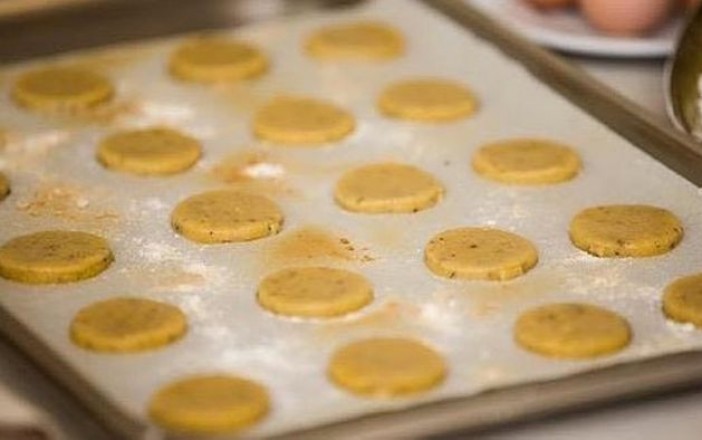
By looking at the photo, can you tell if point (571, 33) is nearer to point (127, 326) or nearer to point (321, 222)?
point (321, 222)

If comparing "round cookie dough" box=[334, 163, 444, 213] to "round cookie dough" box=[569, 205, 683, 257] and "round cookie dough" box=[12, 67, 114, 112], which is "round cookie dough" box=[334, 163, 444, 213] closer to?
"round cookie dough" box=[569, 205, 683, 257]

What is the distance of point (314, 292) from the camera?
134cm

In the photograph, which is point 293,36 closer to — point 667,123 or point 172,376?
point 667,123

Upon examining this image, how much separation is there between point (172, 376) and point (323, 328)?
0.12 metres

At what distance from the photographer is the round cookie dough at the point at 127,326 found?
127 cm

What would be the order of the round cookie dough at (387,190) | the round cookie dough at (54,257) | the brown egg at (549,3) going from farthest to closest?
1. the brown egg at (549,3)
2. the round cookie dough at (387,190)
3. the round cookie dough at (54,257)

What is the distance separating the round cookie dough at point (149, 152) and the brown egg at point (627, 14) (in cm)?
44

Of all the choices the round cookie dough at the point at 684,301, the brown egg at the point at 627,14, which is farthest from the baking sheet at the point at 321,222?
the brown egg at the point at 627,14

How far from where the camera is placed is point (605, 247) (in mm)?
1408

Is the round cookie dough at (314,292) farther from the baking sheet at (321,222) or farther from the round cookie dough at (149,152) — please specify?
the round cookie dough at (149,152)

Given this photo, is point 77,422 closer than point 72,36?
Yes

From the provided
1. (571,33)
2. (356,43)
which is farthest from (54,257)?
(571,33)

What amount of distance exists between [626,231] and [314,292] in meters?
0.26

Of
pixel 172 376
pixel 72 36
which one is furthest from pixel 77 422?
pixel 72 36
